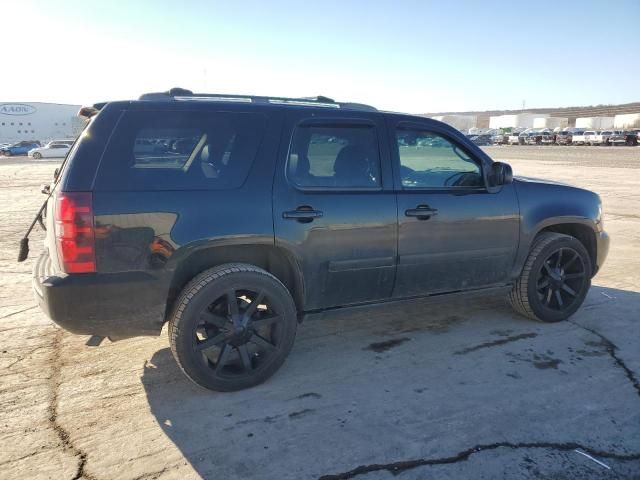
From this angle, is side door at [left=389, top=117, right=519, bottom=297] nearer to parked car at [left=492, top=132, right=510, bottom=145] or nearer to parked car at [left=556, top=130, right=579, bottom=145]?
parked car at [left=556, top=130, right=579, bottom=145]

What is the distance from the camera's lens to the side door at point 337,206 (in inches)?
133

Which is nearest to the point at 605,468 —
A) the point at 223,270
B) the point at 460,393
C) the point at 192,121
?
the point at 460,393

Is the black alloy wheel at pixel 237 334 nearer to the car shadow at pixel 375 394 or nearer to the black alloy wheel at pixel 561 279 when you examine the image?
the car shadow at pixel 375 394

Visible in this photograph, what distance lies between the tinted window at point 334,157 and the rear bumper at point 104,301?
120 centimetres

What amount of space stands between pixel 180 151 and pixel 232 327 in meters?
1.20

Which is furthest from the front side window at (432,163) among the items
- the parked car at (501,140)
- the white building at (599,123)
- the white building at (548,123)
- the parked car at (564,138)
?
the white building at (548,123)

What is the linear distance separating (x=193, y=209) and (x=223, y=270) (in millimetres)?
440

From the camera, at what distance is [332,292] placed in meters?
3.61

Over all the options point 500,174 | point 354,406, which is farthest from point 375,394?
point 500,174

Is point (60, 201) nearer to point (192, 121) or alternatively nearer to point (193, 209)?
point (193, 209)

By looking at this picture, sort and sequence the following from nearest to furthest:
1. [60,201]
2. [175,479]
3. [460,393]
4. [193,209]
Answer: [175,479], [60,201], [193,209], [460,393]

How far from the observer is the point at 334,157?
11.9 ft

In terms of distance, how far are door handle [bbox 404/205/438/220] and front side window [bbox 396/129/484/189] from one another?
19 cm

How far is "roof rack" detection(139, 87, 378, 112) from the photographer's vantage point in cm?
341
